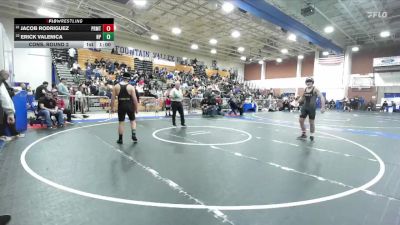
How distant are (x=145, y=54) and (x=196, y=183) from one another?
2448 cm

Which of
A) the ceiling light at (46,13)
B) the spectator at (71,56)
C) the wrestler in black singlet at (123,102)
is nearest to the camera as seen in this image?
the wrestler in black singlet at (123,102)

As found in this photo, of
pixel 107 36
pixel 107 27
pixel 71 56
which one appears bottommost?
pixel 107 36

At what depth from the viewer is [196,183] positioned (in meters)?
3.38

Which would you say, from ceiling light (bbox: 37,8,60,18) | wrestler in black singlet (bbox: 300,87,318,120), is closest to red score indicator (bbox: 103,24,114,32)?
wrestler in black singlet (bbox: 300,87,318,120)

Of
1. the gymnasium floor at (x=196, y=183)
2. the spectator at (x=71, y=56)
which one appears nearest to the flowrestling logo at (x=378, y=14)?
the gymnasium floor at (x=196, y=183)

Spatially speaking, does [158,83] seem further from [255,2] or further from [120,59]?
[255,2]

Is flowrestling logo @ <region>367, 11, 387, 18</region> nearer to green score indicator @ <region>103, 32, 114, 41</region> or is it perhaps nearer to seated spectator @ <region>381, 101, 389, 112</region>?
seated spectator @ <region>381, 101, 389, 112</region>

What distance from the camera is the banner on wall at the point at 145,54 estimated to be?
2422 centimetres

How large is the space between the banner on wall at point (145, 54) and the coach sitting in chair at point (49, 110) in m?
16.7

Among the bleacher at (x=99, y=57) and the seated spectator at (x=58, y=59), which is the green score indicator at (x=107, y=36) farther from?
the bleacher at (x=99, y=57)

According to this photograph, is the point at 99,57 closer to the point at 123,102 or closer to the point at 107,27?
the point at 107,27

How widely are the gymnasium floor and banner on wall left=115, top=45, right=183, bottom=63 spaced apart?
19782 millimetres

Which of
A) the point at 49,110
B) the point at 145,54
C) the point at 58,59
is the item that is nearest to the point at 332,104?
the point at 145,54

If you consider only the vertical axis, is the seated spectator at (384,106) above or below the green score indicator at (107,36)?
below
